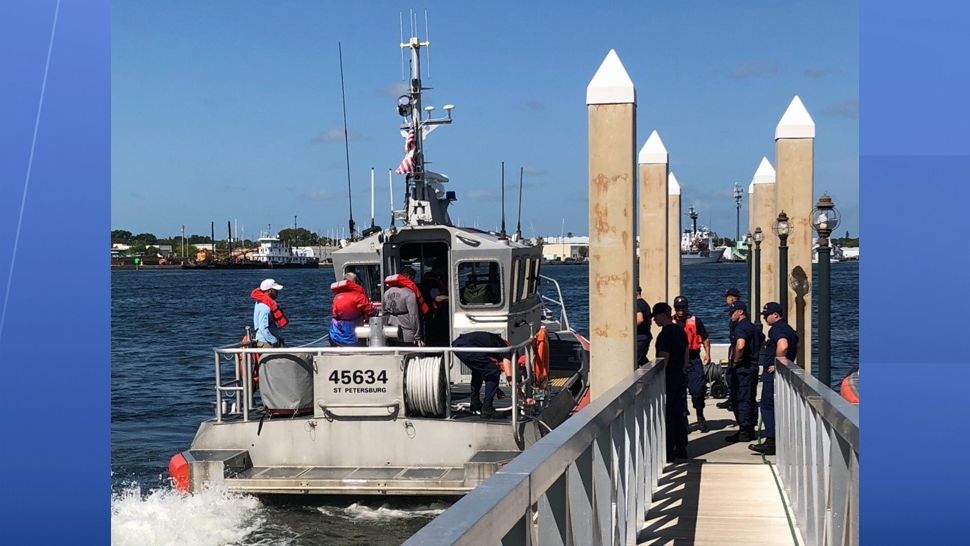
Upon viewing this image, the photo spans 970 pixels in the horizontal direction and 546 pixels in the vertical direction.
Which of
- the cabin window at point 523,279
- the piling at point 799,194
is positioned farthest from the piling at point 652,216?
the piling at point 799,194

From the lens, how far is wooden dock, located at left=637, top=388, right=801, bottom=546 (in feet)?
22.3

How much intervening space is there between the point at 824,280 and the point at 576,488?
6.78m

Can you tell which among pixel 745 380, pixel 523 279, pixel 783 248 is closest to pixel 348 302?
pixel 523 279

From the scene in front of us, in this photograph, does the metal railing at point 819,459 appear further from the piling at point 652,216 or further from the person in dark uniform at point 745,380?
the piling at point 652,216

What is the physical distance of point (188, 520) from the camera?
1038cm

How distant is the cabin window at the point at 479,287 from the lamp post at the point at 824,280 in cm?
443

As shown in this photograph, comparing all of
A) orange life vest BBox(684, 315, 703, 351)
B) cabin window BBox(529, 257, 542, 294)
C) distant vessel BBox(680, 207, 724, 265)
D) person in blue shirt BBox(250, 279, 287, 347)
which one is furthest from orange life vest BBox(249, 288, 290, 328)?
distant vessel BBox(680, 207, 724, 265)

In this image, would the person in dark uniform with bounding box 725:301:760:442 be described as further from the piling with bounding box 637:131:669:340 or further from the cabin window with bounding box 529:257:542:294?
the cabin window with bounding box 529:257:542:294

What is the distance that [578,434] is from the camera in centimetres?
418

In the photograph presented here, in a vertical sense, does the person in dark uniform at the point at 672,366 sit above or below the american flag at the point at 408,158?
below

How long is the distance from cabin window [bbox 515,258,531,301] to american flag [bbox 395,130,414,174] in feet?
7.01

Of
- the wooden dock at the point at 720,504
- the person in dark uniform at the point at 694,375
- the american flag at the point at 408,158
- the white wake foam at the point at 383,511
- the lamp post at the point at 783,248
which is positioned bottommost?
the white wake foam at the point at 383,511

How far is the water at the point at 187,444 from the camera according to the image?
1035cm
